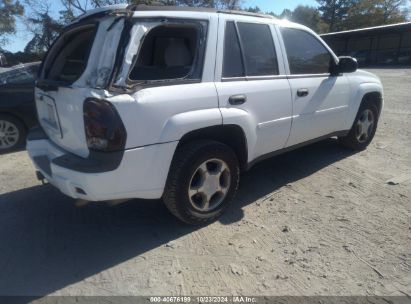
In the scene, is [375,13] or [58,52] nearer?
[58,52]

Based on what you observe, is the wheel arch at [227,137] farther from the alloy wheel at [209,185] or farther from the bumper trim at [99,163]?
the bumper trim at [99,163]

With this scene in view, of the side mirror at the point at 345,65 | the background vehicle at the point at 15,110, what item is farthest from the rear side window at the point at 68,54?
the side mirror at the point at 345,65

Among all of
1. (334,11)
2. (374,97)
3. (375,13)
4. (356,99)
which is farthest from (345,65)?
(334,11)

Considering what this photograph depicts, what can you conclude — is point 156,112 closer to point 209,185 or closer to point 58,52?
point 209,185

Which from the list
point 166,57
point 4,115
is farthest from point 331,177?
point 4,115

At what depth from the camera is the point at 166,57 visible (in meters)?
3.21

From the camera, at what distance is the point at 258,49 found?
3723mm

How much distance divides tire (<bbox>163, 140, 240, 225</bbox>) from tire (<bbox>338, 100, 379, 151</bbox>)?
259 centimetres

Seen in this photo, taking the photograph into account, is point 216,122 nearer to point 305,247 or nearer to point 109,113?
point 109,113

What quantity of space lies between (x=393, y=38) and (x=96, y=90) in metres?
36.4

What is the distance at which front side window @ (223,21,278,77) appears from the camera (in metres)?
3.43

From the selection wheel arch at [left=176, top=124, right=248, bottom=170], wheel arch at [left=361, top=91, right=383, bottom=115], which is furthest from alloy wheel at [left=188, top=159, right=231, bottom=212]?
wheel arch at [left=361, top=91, right=383, bottom=115]

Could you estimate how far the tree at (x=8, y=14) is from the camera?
42906mm

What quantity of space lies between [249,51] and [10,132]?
458cm
